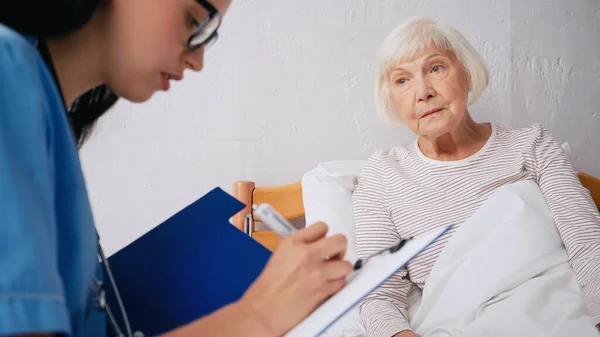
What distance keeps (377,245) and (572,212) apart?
1.38 ft

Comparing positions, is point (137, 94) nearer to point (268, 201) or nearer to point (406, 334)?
Result: point (406, 334)

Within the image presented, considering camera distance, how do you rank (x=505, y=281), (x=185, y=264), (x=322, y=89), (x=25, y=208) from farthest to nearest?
1. (x=322, y=89)
2. (x=505, y=281)
3. (x=185, y=264)
4. (x=25, y=208)

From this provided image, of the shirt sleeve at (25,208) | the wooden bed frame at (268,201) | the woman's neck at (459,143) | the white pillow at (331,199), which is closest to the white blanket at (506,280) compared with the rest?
the woman's neck at (459,143)

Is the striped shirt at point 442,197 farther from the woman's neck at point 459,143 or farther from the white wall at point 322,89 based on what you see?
the white wall at point 322,89

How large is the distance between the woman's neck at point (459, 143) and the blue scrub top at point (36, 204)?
40.9 inches

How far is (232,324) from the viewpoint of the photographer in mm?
479

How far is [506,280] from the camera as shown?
41.9 inches

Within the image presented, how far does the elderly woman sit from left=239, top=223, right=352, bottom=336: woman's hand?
69cm

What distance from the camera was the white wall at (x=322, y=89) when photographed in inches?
62.1

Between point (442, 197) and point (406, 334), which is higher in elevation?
point (442, 197)

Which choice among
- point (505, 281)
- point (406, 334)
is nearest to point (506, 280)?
point (505, 281)

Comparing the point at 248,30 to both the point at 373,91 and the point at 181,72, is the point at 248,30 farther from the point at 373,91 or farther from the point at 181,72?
the point at 181,72

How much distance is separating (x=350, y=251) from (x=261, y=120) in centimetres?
47

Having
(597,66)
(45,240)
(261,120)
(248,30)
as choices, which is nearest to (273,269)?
(45,240)
